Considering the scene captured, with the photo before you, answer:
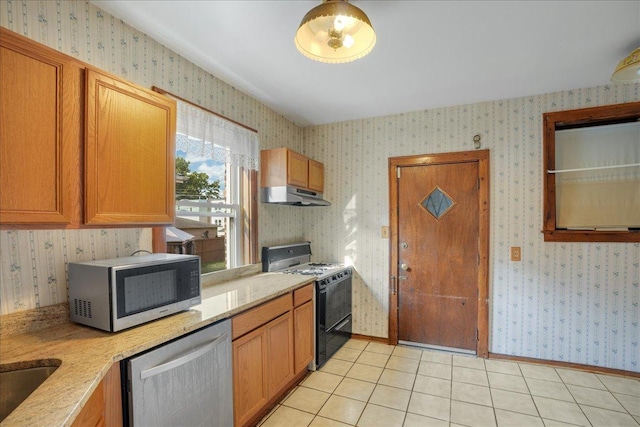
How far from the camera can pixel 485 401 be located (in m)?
2.32

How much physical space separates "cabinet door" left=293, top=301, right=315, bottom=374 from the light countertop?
0.61 metres

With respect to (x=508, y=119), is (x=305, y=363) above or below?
below

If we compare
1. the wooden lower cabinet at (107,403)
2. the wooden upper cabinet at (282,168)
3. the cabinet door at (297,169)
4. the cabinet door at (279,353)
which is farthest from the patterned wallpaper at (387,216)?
the cabinet door at (279,353)

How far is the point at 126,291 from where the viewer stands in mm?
1420

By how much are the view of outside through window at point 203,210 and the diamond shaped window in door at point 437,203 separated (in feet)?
6.51

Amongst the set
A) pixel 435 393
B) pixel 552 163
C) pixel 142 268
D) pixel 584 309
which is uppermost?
pixel 552 163

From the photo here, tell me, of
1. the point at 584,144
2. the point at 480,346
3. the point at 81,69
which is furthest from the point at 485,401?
the point at 81,69

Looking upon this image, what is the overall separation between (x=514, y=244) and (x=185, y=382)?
2936mm

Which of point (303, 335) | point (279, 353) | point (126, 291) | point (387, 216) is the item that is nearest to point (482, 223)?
point (387, 216)

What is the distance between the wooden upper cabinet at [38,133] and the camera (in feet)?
3.70

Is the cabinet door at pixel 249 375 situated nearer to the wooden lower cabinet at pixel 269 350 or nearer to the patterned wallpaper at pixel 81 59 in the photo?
the wooden lower cabinet at pixel 269 350

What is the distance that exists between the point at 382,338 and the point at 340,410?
1.33 metres

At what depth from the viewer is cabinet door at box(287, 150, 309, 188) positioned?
296cm

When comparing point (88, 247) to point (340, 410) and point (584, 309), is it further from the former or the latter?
point (584, 309)
